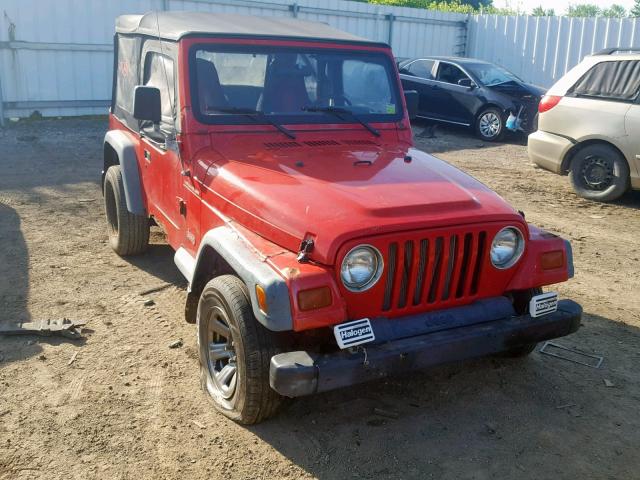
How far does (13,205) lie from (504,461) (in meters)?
6.13

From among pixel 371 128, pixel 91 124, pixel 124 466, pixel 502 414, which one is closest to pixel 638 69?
pixel 371 128

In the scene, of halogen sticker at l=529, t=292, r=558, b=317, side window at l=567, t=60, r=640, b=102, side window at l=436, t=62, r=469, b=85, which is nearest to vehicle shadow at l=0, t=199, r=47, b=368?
halogen sticker at l=529, t=292, r=558, b=317

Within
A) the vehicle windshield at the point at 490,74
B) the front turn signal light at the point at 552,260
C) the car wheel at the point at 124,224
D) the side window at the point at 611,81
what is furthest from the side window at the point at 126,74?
the vehicle windshield at the point at 490,74

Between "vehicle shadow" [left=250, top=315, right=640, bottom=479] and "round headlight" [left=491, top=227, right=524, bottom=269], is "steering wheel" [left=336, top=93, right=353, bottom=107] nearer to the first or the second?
"round headlight" [left=491, top=227, right=524, bottom=269]

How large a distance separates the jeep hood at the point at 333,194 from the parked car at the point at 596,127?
459cm

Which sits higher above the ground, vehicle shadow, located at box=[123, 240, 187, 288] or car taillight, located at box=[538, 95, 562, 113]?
car taillight, located at box=[538, 95, 562, 113]

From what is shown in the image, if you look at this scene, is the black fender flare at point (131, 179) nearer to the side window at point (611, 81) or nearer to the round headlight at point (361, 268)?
the round headlight at point (361, 268)

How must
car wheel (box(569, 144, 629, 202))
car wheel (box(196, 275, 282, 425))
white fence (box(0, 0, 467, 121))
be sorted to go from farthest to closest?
white fence (box(0, 0, 467, 121)) → car wheel (box(569, 144, 629, 202)) → car wheel (box(196, 275, 282, 425))

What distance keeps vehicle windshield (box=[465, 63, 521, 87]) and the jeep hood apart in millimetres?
9554

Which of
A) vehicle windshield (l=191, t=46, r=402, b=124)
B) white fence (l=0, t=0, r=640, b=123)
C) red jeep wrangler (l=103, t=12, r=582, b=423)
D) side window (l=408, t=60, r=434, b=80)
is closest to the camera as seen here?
red jeep wrangler (l=103, t=12, r=582, b=423)

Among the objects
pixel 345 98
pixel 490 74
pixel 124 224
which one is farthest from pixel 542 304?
pixel 490 74

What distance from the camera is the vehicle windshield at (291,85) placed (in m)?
4.12

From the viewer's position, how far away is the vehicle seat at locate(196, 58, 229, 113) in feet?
13.4

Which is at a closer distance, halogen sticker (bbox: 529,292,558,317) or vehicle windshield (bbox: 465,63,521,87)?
halogen sticker (bbox: 529,292,558,317)
